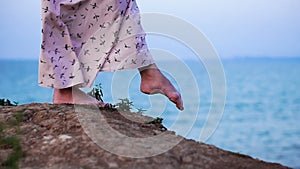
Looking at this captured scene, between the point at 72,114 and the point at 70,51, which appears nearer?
A: the point at 72,114

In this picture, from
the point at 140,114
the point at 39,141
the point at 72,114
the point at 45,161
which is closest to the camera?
the point at 45,161

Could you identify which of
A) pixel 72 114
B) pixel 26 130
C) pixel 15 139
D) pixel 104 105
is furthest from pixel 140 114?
pixel 15 139

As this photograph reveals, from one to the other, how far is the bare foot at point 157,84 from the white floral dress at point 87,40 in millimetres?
61

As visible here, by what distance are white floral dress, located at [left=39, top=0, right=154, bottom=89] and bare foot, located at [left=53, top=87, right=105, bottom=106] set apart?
1.8 inches

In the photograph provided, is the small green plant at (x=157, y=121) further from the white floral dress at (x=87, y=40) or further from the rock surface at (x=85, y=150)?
the white floral dress at (x=87, y=40)

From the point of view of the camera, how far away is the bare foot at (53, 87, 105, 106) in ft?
10.8

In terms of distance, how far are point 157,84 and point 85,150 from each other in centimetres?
102

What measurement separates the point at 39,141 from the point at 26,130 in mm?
172

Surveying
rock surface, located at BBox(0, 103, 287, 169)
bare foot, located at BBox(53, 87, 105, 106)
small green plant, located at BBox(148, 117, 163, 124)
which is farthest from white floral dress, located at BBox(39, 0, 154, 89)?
rock surface, located at BBox(0, 103, 287, 169)

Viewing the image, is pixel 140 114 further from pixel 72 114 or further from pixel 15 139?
pixel 15 139

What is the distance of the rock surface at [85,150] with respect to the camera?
2.22m

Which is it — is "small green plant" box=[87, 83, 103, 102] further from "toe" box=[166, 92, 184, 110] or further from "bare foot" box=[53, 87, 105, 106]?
"toe" box=[166, 92, 184, 110]

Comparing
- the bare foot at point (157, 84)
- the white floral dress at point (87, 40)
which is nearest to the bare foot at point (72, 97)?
the white floral dress at point (87, 40)

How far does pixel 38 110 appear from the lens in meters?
2.91
